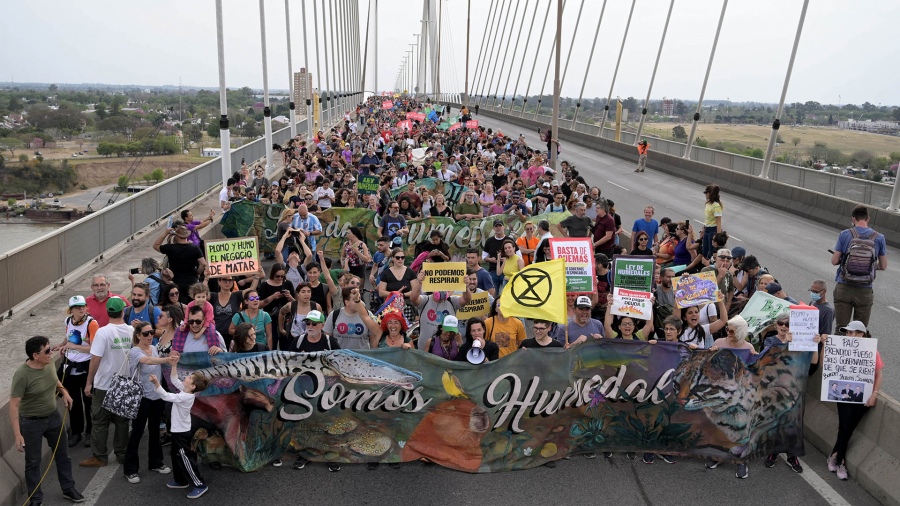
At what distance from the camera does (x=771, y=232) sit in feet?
76.3

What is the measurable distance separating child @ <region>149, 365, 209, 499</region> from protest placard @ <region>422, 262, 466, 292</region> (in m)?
3.19

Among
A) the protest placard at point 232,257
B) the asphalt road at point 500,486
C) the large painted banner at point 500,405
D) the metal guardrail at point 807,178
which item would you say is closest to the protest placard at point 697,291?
the large painted banner at point 500,405

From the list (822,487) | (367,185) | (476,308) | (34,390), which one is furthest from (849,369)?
(367,185)

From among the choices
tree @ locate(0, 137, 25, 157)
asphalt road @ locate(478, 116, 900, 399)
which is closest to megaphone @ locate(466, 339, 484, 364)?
asphalt road @ locate(478, 116, 900, 399)

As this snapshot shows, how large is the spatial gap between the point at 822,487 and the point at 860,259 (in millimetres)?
4173

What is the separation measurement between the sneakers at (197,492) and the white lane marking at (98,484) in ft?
2.46

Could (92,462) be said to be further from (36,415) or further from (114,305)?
(114,305)

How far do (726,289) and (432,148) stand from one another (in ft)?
66.3

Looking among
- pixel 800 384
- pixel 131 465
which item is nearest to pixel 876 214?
pixel 800 384

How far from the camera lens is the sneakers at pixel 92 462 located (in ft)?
27.0

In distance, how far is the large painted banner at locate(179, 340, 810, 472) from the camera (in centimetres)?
827

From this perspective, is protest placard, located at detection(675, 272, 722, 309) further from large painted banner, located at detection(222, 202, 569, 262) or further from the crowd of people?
large painted banner, located at detection(222, 202, 569, 262)

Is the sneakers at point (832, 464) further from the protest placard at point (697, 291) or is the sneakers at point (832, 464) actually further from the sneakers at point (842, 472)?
the protest placard at point (697, 291)

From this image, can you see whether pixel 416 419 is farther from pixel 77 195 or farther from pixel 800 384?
pixel 77 195
